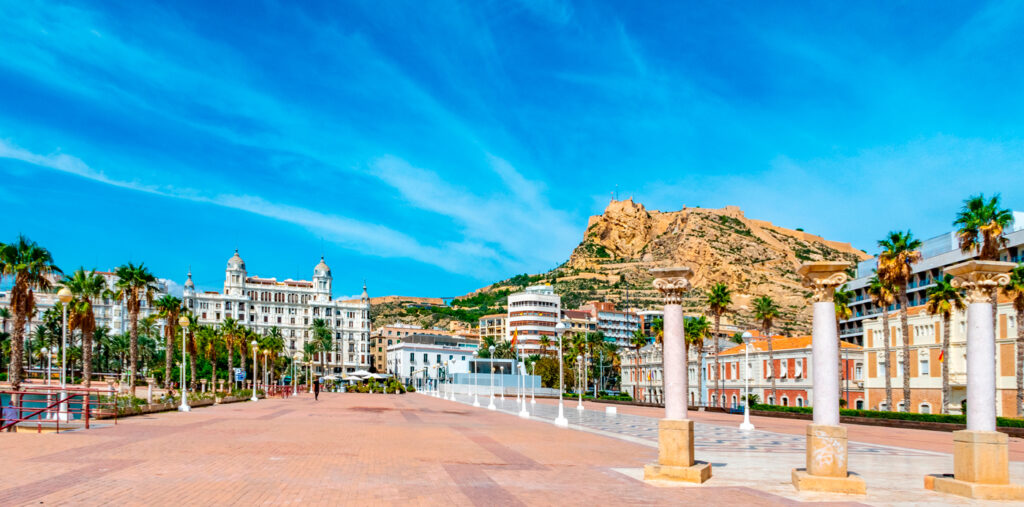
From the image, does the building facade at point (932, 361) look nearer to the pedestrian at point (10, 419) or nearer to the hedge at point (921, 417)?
the hedge at point (921, 417)

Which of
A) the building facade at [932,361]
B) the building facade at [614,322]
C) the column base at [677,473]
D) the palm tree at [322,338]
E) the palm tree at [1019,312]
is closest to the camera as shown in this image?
the column base at [677,473]

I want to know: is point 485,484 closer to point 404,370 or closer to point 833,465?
point 833,465

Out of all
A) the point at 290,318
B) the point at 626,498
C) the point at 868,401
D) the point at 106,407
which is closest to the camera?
the point at 626,498

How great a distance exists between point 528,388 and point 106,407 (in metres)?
75.9

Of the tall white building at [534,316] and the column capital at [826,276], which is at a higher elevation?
the column capital at [826,276]

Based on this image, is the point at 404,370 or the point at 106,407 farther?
the point at 404,370

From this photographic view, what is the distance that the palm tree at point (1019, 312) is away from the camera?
40.9 meters

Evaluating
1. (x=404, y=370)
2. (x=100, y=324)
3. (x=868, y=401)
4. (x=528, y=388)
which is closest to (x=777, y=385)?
(x=868, y=401)

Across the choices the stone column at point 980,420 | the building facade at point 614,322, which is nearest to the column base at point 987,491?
the stone column at point 980,420

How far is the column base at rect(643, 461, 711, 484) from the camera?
13203mm

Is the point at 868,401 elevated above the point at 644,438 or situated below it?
below

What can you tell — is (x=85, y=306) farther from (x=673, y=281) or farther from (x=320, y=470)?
(x=673, y=281)

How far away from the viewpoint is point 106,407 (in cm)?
2842

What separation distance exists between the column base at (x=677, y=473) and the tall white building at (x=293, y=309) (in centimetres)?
15688
